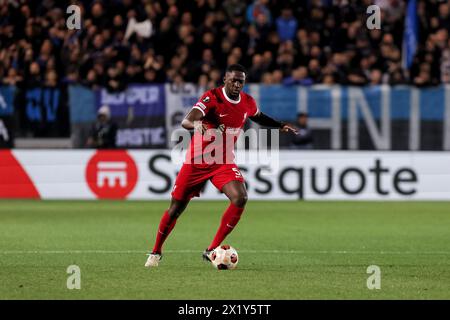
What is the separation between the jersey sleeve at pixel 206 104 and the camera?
36.1 ft

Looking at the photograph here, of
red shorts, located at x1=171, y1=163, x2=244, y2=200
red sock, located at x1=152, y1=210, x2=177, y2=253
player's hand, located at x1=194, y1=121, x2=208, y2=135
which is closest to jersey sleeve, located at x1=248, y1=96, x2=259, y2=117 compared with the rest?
red shorts, located at x1=171, y1=163, x2=244, y2=200

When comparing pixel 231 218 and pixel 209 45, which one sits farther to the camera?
pixel 209 45

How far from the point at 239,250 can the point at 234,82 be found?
268 cm

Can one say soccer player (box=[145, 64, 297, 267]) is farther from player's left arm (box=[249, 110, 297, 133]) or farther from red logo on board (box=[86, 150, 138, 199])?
red logo on board (box=[86, 150, 138, 199])

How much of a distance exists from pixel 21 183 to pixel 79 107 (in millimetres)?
1922

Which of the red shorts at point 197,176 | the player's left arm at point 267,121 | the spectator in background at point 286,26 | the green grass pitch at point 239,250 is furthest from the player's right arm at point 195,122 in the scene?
the spectator in background at point 286,26

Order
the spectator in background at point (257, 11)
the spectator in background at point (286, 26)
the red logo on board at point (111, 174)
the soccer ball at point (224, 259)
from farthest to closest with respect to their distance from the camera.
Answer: the spectator in background at point (257, 11), the spectator in background at point (286, 26), the red logo on board at point (111, 174), the soccer ball at point (224, 259)

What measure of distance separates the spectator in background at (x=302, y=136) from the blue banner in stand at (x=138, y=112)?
2.66 m

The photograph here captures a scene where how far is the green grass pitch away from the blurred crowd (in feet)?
8.86

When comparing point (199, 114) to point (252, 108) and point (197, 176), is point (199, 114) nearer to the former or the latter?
point (197, 176)

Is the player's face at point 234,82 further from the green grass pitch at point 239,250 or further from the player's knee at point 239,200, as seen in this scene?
the green grass pitch at point 239,250

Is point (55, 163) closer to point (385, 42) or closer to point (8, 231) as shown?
point (8, 231)

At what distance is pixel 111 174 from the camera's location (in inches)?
822

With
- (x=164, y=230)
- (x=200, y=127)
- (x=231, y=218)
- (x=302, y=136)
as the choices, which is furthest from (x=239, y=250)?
(x=302, y=136)
